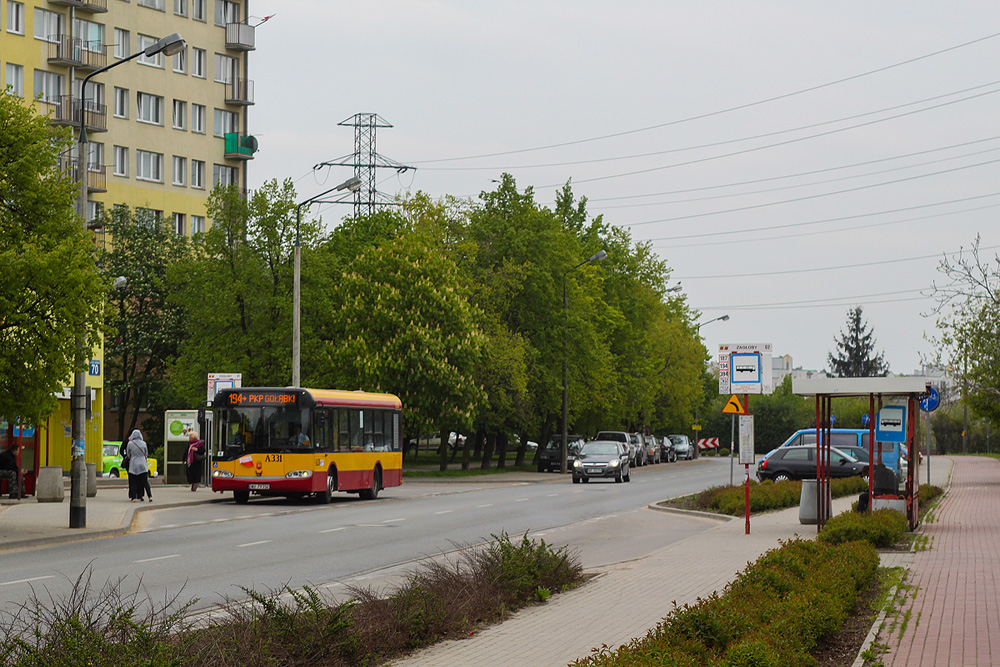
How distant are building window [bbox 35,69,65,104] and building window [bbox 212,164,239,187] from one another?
1035cm

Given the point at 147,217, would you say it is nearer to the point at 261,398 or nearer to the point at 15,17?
the point at 15,17

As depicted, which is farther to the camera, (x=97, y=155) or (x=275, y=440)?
(x=97, y=155)

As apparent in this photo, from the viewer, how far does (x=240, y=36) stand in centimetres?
7494

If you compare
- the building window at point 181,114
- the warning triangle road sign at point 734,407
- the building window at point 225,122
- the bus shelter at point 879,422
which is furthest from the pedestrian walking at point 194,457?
the building window at point 225,122

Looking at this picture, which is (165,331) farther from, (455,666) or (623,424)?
(455,666)

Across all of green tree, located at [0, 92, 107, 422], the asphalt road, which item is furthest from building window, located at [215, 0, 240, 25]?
green tree, located at [0, 92, 107, 422]

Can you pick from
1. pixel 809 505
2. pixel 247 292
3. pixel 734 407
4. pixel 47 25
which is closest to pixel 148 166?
pixel 47 25

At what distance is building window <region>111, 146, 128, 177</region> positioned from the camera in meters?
68.8

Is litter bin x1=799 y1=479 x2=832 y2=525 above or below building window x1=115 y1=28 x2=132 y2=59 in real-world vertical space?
below

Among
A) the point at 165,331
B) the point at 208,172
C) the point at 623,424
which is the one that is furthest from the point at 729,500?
the point at 623,424

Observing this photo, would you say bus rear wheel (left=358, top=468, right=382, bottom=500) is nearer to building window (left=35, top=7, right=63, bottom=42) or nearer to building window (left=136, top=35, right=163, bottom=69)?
building window (left=35, top=7, right=63, bottom=42)

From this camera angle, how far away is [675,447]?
291 feet

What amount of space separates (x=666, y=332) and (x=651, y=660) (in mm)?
75342

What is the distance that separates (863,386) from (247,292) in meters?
33.0
